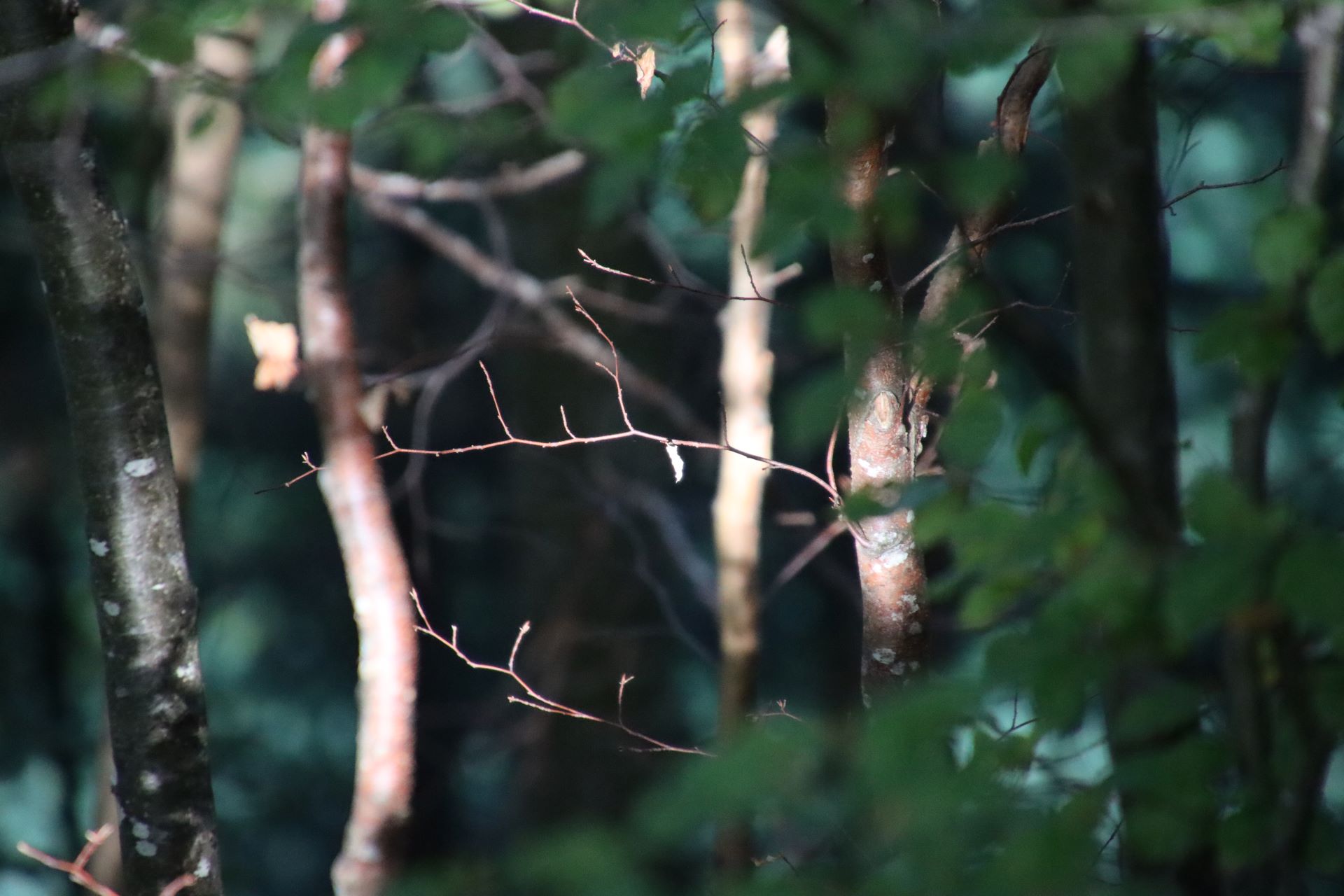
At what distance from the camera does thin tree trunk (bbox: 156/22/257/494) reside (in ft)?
9.34

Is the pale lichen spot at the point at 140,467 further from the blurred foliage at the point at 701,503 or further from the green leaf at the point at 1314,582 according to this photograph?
the green leaf at the point at 1314,582

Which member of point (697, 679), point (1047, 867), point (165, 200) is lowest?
point (1047, 867)

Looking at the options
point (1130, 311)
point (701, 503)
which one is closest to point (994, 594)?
point (1130, 311)

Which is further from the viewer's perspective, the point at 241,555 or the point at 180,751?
the point at 241,555

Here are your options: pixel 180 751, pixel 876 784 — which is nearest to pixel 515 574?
pixel 180 751

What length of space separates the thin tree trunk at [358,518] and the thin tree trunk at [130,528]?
0.53 m

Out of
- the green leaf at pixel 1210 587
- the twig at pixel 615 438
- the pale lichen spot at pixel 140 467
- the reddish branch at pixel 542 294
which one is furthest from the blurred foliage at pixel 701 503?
the pale lichen spot at pixel 140 467

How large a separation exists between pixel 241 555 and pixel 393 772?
1.67 m

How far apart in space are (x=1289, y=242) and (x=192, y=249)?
2780 millimetres

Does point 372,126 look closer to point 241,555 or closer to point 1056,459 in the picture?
point 1056,459

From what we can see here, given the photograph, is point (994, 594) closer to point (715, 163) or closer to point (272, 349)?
point (715, 163)

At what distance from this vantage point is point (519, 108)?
297 centimetres

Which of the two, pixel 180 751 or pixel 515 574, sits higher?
pixel 515 574

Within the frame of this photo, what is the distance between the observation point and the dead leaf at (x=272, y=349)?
2.19m
